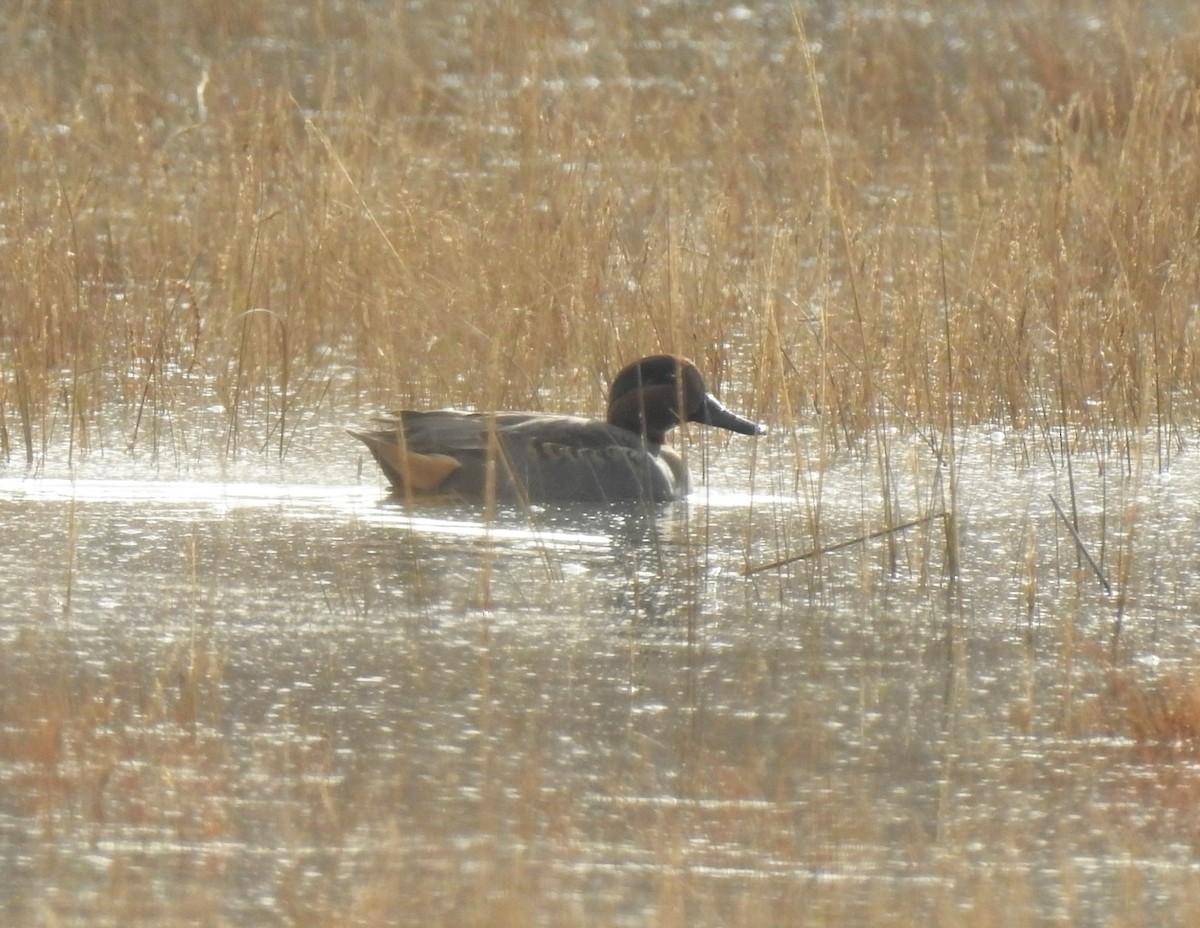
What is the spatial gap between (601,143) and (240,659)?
4.46 metres

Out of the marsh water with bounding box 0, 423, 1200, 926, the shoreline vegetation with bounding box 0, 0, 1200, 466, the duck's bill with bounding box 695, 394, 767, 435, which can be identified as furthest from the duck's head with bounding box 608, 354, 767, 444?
the marsh water with bounding box 0, 423, 1200, 926

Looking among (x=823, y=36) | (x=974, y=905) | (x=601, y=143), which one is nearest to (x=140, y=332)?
(x=601, y=143)

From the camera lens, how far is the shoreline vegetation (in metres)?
6.41

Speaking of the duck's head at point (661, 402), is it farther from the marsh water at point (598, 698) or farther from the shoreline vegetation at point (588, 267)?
the marsh water at point (598, 698)

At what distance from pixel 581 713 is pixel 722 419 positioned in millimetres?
2794

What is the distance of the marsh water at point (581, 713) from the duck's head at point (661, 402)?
793 millimetres

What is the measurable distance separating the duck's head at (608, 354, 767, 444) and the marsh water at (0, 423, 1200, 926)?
79cm

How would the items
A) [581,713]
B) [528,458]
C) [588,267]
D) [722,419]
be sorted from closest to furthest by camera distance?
[581,713] → [528,458] → [722,419] → [588,267]

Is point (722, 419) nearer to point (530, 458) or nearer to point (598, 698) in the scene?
point (530, 458)

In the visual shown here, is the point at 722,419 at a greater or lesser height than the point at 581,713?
greater

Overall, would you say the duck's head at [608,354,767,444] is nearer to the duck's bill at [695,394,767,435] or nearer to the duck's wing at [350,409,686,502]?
the duck's bill at [695,394,767,435]

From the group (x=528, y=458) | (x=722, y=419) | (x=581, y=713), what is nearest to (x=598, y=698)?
(x=581, y=713)

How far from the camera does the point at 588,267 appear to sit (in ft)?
24.2

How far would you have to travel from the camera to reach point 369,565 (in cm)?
461
